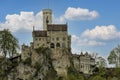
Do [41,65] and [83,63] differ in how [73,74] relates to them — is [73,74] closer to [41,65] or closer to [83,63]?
[41,65]

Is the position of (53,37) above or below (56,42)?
above

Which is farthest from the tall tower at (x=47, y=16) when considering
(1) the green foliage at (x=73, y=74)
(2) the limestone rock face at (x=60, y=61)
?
(1) the green foliage at (x=73, y=74)

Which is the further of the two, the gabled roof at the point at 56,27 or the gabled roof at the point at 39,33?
the gabled roof at the point at 56,27

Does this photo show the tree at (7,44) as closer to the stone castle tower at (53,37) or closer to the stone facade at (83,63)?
the stone castle tower at (53,37)

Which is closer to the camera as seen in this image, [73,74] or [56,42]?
[73,74]

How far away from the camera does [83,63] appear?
398 feet

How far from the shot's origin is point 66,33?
120938 mm

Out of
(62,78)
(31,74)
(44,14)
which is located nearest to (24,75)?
Result: (31,74)

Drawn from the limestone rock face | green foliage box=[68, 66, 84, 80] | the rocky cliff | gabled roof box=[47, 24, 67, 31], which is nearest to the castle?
gabled roof box=[47, 24, 67, 31]

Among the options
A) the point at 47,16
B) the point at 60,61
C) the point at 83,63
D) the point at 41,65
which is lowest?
the point at 41,65

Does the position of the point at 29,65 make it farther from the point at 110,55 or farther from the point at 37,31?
the point at 110,55

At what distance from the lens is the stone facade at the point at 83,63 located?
393ft

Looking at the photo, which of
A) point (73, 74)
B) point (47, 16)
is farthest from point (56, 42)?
point (73, 74)

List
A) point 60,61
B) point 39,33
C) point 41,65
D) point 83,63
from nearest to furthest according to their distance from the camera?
point 60,61 → point 41,65 → point 39,33 → point 83,63
